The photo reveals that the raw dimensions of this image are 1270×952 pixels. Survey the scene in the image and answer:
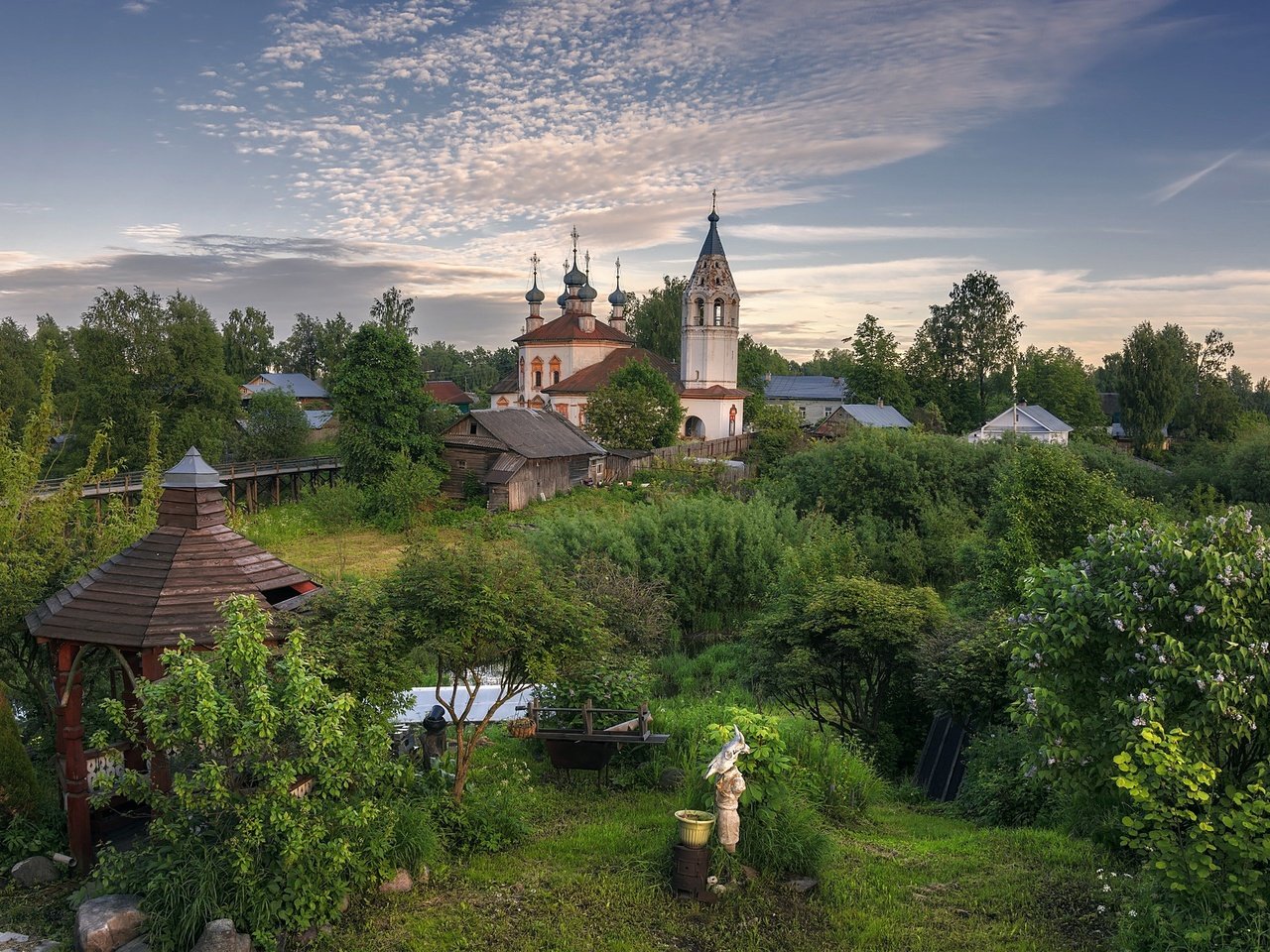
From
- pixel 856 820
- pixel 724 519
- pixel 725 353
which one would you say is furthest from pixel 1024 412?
pixel 856 820

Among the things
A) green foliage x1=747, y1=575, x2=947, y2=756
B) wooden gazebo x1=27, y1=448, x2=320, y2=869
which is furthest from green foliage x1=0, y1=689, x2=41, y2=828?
green foliage x1=747, y1=575, x2=947, y2=756

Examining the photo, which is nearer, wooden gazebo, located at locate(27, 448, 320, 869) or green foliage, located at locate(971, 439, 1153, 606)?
wooden gazebo, located at locate(27, 448, 320, 869)

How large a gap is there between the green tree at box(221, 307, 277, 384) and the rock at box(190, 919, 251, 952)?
2828 inches

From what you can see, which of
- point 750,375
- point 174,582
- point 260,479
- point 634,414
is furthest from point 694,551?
point 750,375

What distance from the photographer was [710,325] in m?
57.0

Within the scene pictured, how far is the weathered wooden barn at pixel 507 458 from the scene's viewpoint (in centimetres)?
3641

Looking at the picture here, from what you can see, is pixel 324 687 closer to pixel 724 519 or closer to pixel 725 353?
pixel 724 519

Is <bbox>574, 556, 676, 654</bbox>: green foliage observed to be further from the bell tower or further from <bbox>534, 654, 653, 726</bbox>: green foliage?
the bell tower

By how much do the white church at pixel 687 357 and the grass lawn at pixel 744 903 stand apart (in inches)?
1801

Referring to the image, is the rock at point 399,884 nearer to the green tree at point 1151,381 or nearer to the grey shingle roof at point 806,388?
the green tree at point 1151,381

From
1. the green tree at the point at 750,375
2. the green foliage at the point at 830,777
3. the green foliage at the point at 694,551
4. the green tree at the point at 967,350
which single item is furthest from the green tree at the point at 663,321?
the green foliage at the point at 830,777

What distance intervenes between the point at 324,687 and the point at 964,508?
86.7 feet

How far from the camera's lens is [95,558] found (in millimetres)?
10852

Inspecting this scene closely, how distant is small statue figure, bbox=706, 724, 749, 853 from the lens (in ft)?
24.8
